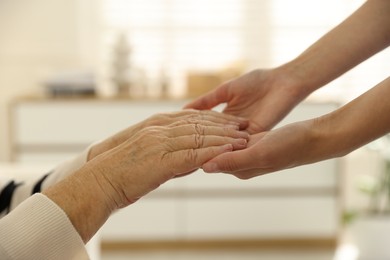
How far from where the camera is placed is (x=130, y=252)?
160 inches

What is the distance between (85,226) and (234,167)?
294 millimetres

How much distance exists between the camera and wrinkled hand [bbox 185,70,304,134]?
1755mm

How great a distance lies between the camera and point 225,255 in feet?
13.0

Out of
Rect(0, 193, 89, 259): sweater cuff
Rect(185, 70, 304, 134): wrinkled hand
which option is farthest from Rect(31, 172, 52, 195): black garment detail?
Rect(0, 193, 89, 259): sweater cuff

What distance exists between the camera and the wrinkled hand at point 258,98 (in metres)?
1.75

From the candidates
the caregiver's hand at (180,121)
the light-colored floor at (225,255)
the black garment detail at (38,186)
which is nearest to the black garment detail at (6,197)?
the black garment detail at (38,186)

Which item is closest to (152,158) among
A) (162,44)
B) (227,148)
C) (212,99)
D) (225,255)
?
(227,148)

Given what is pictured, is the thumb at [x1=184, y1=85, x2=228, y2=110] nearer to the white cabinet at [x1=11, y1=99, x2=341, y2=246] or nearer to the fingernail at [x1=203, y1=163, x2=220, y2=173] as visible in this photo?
the fingernail at [x1=203, y1=163, x2=220, y2=173]

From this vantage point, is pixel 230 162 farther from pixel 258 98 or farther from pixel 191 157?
pixel 258 98

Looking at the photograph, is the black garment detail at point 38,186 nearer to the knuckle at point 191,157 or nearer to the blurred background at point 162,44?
the knuckle at point 191,157

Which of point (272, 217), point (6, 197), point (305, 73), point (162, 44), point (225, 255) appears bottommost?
point (225, 255)

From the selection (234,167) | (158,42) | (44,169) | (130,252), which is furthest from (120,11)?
(234,167)

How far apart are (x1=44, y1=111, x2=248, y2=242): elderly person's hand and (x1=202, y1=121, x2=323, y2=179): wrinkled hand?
0.13 ft

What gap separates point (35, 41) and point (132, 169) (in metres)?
3.61
